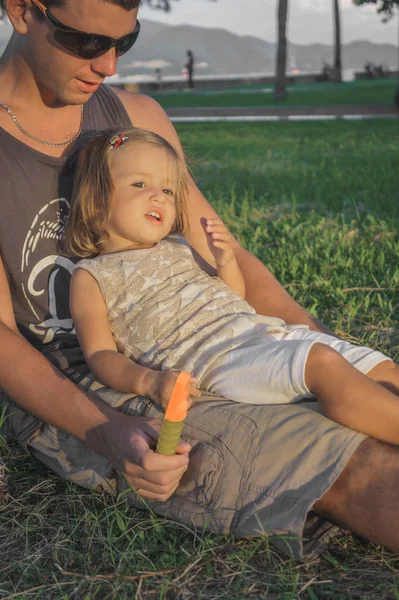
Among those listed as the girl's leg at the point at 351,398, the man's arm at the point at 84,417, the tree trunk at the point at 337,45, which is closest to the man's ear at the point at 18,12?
the man's arm at the point at 84,417

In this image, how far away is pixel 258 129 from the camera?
1577cm

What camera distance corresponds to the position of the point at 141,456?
2135 millimetres

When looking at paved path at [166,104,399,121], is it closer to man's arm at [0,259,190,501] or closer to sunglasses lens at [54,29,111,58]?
sunglasses lens at [54,29,111,58]

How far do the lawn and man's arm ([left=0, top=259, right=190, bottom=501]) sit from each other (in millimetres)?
191

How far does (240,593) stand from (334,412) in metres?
0.52

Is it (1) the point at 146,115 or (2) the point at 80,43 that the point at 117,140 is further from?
(1) the point at 146,115

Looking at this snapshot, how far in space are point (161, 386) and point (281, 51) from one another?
2723cm

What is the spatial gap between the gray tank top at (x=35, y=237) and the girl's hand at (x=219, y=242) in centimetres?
48

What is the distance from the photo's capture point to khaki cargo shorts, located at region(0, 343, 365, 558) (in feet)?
7.03

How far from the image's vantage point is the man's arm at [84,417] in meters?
2.16

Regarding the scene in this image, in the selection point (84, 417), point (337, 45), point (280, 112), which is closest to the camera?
point (84, 417)

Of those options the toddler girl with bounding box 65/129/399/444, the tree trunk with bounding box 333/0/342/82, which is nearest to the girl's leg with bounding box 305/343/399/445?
the toddler girl with bounding box 65/129/399/444

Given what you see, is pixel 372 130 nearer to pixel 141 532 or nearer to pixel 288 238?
pixel 288 238

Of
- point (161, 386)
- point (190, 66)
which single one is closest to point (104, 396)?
point (161, 386)
